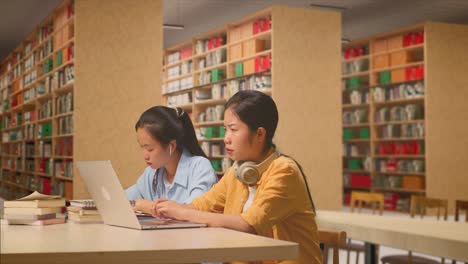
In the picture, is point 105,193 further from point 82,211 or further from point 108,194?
point 82,211

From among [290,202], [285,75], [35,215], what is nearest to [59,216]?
[35,215]

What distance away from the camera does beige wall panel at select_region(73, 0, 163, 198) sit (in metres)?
7.65

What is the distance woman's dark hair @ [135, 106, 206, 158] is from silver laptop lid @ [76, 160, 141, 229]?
0.63 m

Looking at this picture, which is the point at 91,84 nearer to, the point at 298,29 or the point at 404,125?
the point at 298,29

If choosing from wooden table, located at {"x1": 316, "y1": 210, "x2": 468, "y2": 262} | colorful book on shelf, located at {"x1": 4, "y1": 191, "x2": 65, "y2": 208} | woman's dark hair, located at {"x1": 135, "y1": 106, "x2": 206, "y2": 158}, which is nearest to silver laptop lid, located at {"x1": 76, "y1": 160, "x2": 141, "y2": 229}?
colorful book on shelf, located at {"x1": 4, "y1": 191, "x2": 65, "y2": 208}

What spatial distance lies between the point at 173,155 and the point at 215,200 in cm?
52

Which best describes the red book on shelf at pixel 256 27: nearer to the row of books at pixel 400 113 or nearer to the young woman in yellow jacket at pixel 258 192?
the row of books at pixel 400 113

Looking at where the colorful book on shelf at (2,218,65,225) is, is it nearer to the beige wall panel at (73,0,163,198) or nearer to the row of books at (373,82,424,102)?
the beige wall panel at (73,0,163,198)

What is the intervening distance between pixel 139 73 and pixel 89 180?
553cm

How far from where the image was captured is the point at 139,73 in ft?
25.9

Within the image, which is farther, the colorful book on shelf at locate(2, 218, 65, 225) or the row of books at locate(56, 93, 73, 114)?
the row of books at locate(56, 93, 73, 114)

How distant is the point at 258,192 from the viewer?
7.76 feet

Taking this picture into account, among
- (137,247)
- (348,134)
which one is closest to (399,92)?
(348,134)

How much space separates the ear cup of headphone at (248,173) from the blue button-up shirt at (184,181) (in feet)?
1.82
